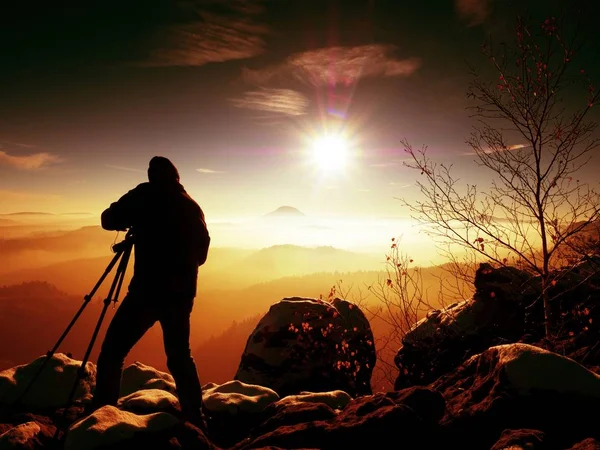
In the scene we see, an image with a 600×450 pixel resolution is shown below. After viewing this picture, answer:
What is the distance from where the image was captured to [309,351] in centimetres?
1110

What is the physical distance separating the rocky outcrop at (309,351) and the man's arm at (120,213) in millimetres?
6816

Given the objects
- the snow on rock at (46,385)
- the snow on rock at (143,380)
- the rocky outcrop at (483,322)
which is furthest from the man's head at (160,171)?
the rocky outcrop at (483,322)

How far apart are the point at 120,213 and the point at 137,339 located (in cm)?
197

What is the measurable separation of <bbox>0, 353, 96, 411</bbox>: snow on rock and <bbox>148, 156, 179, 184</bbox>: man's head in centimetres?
394

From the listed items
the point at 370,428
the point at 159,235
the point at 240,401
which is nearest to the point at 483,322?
the point at 240,401

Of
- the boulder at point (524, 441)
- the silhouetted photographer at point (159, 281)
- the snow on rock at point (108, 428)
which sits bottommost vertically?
the snow on rock at point (108, 428)

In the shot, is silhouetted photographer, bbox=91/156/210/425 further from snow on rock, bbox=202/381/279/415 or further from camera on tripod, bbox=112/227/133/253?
snow on rock, bbox=202/381/279/415

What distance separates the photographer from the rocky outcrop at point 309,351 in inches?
423

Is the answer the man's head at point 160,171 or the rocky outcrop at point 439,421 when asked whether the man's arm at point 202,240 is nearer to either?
the man's head at point 160,171

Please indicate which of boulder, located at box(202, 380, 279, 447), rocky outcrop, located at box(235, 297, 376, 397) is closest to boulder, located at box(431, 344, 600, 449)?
boulder, located at box(202, 380, 279, 447)

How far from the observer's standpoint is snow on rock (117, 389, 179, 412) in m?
5.44

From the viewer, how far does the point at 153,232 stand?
5.84 m

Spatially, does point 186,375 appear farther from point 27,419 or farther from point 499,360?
point 499,360

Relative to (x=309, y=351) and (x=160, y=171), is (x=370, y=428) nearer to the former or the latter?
(x=160, y=171)
